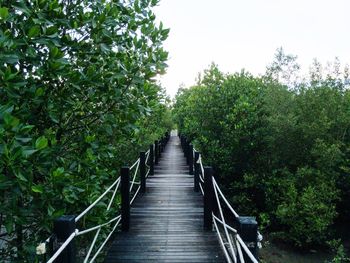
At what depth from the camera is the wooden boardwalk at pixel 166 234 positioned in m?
5.40

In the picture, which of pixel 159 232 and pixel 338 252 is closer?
pixel 159 232

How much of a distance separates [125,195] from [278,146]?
11333 millimetres

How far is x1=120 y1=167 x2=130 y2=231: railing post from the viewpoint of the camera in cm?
666

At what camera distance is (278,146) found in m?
16.4

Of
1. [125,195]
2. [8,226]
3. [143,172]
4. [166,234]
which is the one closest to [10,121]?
[8,226]

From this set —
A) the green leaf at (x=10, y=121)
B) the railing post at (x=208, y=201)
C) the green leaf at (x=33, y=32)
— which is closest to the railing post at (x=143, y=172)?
the railing post at (x=208, y=201)

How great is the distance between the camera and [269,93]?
16.4 metres

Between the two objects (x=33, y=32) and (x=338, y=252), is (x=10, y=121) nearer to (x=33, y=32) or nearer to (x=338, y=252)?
(x=33, y=32)

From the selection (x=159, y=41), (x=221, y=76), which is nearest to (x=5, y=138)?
(x=159, y=41)

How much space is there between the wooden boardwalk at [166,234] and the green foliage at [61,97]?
1.26 m

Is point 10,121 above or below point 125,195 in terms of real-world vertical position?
above

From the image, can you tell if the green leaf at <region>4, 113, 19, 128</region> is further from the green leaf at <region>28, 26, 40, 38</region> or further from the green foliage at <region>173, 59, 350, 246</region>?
the green foliage at <region>173, 59, 350, 246</region>

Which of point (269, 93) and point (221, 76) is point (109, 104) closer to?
point (221, 76)

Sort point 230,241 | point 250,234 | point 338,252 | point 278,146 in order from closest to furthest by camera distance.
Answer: point 250,234 < point 230,241 < point 338,252 < point 278,146
